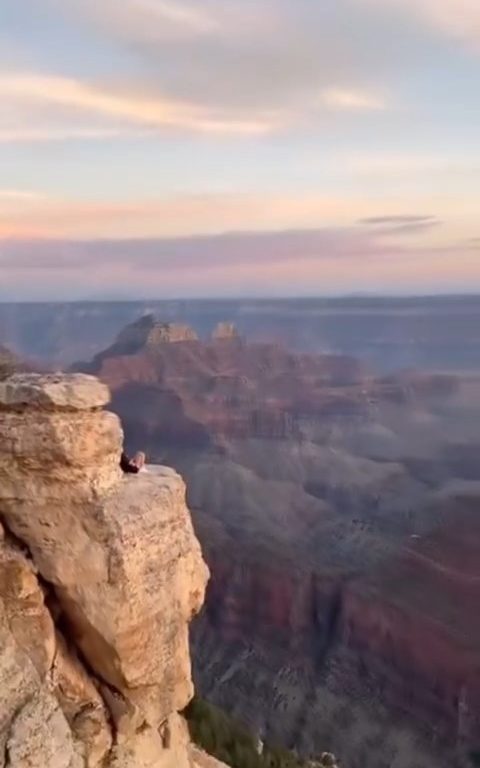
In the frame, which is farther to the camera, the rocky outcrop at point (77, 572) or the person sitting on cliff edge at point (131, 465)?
the person sitting on cliff edge at point (131, 465)

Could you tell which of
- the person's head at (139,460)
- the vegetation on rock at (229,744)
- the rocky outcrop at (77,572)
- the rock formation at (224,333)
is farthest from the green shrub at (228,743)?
the rock formation at (224,333)

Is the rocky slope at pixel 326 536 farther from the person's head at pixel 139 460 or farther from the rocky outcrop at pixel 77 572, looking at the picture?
the rocky outcrop at pixel 77 572

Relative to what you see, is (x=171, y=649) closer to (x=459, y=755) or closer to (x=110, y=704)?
(x=110, y=704)

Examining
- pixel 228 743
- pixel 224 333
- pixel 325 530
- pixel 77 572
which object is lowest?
pixel 325 530

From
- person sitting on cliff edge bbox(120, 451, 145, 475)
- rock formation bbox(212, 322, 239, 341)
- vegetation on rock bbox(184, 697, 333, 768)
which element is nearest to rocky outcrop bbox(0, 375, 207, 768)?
person sitting on cliff edge bbox(120, 451, 145, 475)

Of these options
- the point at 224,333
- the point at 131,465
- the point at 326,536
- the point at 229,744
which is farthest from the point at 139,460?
the point at 224,333

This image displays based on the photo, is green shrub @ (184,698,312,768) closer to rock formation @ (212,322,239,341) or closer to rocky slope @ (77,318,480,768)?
rocky slope @ (77,318,480,768)

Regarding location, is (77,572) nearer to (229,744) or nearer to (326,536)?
(229,744)
